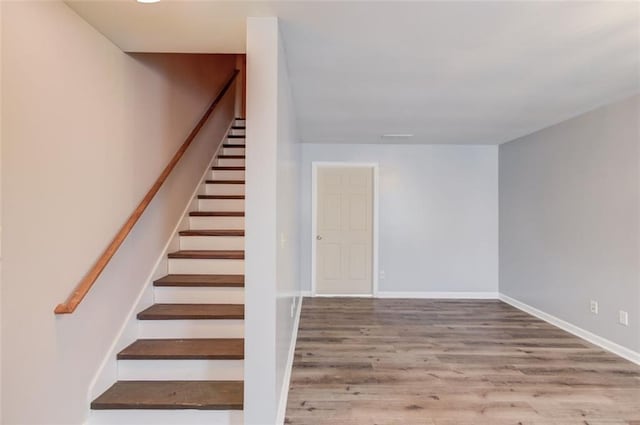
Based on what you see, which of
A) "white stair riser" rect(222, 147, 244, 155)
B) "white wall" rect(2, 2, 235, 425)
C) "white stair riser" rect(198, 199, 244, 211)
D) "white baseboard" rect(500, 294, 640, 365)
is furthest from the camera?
"white stair riser" rect(222, 147, 244, 155)

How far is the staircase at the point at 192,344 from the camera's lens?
2.00 m

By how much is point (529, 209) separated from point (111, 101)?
462cm

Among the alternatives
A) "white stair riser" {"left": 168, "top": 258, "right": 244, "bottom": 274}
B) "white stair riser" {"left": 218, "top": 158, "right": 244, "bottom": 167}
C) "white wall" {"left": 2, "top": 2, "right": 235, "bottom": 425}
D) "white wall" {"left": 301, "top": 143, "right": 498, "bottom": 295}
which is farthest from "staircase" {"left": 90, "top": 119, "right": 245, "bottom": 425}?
"white wall" {"left": 301, "top": 143, "right": 498, "bottom": 295}

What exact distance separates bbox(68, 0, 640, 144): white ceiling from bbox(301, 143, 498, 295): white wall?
183cm

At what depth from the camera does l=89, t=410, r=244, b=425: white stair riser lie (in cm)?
200

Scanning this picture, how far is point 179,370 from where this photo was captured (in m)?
2.23

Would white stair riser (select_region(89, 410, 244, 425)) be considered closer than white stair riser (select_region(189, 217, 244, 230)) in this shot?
Yes

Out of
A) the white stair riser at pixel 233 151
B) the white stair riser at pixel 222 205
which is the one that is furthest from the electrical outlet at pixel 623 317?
the white stair riser at pixel 233 151

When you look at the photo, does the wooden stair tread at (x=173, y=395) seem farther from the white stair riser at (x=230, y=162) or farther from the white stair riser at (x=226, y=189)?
the white stair riser at (x=230, y=162)

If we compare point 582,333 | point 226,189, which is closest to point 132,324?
point 226,189

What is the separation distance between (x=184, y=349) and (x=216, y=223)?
1.40 metres

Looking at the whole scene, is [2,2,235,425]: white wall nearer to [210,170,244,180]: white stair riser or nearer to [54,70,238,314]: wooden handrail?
[54,70,238,314]: wooden handrail

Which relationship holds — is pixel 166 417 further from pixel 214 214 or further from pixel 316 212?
pixel 316 212

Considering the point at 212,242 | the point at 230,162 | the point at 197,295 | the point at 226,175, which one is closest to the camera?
the point at 197,295
